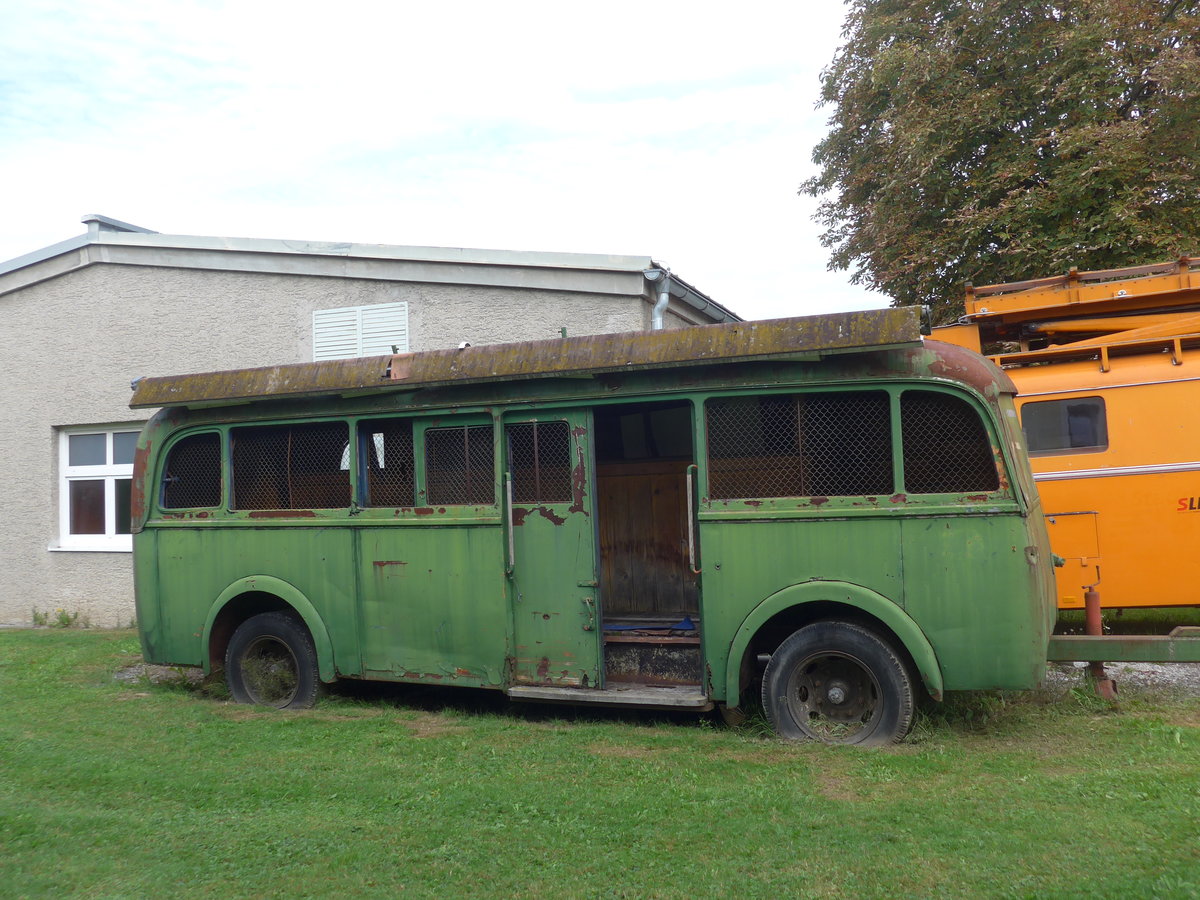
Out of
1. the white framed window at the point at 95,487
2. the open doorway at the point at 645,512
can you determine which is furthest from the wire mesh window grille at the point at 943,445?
the white framed window at the point at 95,487

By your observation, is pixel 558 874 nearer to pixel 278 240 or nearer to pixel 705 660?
pixel 705 660

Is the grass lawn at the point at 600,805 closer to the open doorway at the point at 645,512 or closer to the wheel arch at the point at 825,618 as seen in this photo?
the wheel arch at the point at 825,618

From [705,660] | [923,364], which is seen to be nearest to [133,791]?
[705,660]

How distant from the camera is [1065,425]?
8.15 metres

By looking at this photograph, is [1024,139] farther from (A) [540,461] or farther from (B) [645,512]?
(A) [540,461]

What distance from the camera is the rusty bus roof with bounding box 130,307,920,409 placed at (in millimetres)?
5793

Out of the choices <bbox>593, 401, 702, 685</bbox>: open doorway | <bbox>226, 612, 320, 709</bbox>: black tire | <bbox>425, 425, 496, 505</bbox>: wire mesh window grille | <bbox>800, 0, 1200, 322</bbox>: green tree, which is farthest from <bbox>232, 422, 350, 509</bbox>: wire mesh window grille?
<bbox>800, 0, 1200, 322</bbox>: green tree

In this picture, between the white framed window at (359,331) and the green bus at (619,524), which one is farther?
the white framed window at (359,331)

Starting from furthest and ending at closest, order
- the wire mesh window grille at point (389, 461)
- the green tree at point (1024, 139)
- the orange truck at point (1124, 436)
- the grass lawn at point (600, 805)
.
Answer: the green tree at point (1024, 139) < the orange truck at point (1124, 436) < the wire mesh window grille at point (389, 461) < the grass lawn at point (600, 805)

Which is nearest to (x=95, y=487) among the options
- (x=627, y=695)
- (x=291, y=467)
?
(x=291, y=467)

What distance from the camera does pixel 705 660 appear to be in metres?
6.28

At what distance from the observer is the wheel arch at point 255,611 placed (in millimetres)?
7426

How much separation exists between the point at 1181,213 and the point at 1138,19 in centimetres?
318

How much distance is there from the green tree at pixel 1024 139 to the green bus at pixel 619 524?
7913 mm
